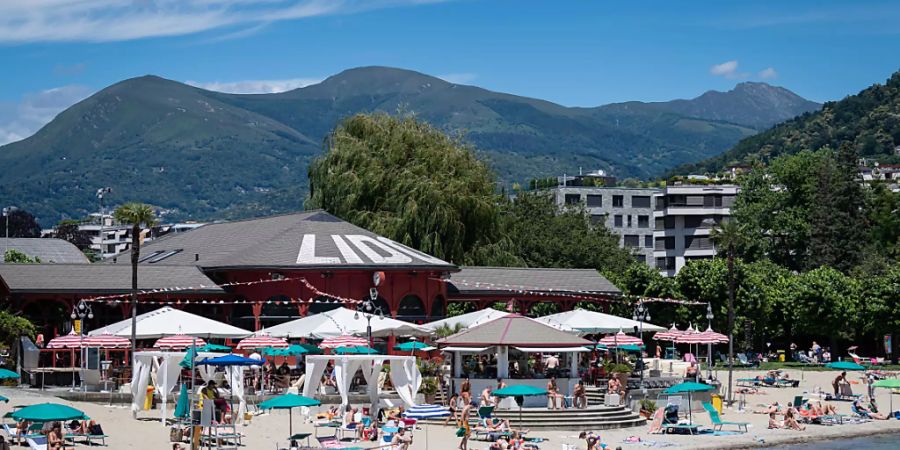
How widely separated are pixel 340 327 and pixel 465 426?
11.0 metres

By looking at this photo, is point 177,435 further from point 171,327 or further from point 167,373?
point 171,327

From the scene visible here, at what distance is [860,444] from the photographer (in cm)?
3819

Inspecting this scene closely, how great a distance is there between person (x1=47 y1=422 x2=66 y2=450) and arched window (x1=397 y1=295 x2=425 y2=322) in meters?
25.2

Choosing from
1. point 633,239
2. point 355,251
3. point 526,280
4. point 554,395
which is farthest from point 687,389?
point 633,239

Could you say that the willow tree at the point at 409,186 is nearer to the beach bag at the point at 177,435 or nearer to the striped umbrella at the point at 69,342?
the striped umbrella at the point at 69,342

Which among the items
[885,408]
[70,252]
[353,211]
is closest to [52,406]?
[885,408]

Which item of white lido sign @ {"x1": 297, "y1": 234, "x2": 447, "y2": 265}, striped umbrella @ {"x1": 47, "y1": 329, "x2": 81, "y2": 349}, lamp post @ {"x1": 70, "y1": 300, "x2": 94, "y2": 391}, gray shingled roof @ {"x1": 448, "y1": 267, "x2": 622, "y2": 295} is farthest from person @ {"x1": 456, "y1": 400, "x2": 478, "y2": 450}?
gray shingled roof @ {"x1": 448, "y1": 267, "x2": 622, "y2": 295}

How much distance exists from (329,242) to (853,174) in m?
57.1

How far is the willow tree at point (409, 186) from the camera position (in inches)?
2431

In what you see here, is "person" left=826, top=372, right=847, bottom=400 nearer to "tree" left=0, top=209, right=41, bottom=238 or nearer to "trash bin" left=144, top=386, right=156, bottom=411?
"trash bin" left=144, top=386, right=156, bottom=411

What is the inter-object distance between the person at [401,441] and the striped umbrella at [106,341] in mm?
12132

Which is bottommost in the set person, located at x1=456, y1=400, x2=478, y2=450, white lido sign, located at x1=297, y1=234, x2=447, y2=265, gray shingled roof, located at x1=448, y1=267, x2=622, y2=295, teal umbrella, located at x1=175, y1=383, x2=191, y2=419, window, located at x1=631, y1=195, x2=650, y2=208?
person, located at x1=456, y1=400, x2=478, y2=450

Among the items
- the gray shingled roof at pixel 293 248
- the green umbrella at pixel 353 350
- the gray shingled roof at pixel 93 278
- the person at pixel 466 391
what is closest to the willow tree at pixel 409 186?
the gray shingled roof at pixel 293 248

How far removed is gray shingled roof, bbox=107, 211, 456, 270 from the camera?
169 feet
